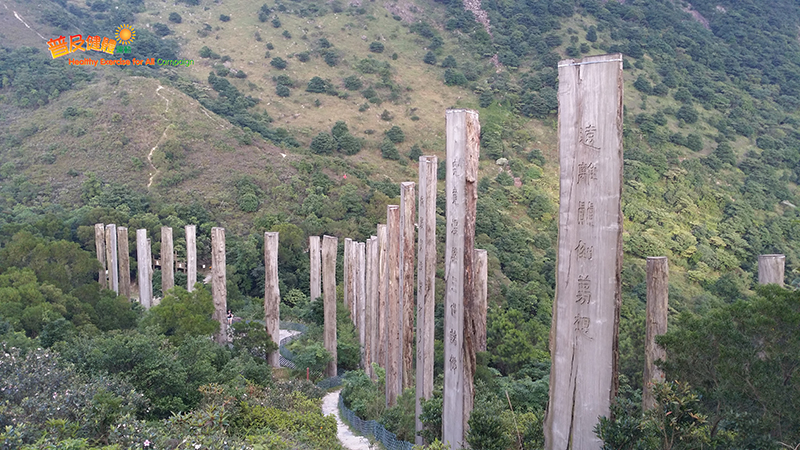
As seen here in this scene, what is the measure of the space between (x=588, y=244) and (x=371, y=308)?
34.0 ft

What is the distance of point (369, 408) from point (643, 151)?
1055 inches

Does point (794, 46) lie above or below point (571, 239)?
above

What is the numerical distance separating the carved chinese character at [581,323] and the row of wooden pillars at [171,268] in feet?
34.6

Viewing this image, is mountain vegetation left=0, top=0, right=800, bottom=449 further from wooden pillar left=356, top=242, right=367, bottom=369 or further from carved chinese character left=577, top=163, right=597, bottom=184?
carved chinese character left=577, top=163, right=597, bottom=184

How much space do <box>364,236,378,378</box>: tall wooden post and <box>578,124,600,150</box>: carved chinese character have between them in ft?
32.1

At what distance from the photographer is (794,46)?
148 feet

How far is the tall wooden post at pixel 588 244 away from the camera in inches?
175

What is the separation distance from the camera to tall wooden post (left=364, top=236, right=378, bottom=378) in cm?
1401

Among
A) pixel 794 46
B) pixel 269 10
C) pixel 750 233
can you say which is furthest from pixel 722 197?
pixel 269 10

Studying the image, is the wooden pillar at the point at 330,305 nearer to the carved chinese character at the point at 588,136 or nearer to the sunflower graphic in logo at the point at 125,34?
the carved chinese character at the point at 588,136

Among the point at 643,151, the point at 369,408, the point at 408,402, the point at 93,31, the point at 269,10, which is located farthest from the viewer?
the point at 269,10

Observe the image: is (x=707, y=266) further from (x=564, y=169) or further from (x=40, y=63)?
(x=40, y=63)

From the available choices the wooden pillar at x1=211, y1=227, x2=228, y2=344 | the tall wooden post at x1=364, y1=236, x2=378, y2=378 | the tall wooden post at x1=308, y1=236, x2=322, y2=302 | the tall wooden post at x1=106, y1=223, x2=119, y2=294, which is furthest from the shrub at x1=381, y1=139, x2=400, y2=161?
the wooden pillar at x1=211, y1=227, x2=228, y2=344

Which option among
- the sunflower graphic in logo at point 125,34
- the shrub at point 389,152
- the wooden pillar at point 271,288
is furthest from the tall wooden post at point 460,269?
the sunflower graphic in logo at point 125,34
